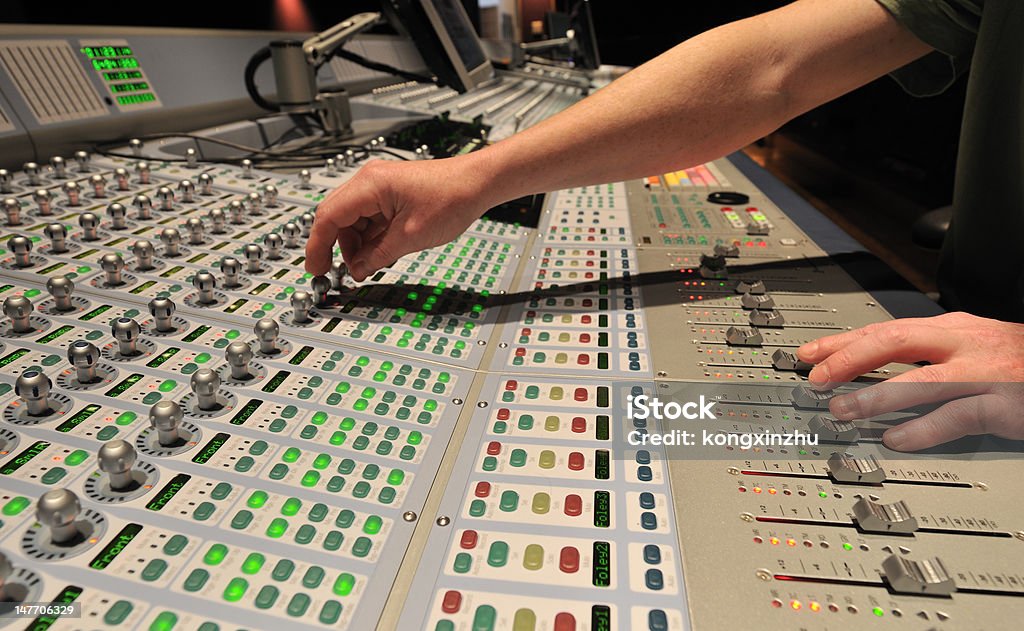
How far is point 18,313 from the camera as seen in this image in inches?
24.1

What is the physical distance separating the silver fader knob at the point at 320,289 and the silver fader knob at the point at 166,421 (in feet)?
0.96

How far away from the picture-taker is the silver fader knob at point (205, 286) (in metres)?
0.73

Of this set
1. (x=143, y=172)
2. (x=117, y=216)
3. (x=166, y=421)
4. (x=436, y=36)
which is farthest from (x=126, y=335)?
(x=436, y=36)

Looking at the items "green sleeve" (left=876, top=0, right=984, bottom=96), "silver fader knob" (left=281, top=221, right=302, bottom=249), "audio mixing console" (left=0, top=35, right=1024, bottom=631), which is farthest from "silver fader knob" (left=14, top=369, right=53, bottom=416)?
"green sleeve" (left=876, top=0, right=984, bottom=96)

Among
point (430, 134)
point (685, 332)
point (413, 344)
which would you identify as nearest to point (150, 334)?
point (413, 344)

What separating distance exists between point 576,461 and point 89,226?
760mm

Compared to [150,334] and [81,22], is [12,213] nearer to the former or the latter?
[150,334]

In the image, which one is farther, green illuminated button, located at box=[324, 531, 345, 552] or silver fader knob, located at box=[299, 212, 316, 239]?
silver fader knob, located at box=[299, 212, 316, 239]

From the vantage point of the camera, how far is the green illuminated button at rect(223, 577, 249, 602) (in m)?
0.40

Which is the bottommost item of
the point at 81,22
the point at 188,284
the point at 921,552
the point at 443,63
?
the point at 921,552

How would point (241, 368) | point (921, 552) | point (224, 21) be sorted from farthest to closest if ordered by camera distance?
1. point (224, 21)
2. point (241, 368)
3. point (921, 552)

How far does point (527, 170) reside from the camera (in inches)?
34.4

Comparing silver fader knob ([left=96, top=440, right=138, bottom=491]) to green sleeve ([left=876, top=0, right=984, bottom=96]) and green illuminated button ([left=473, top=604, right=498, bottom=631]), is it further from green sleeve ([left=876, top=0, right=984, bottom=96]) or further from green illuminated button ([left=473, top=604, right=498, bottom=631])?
green sleeve ([left=876, top=0, right=984, bottom=96])

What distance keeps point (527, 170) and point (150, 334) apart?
530mm
